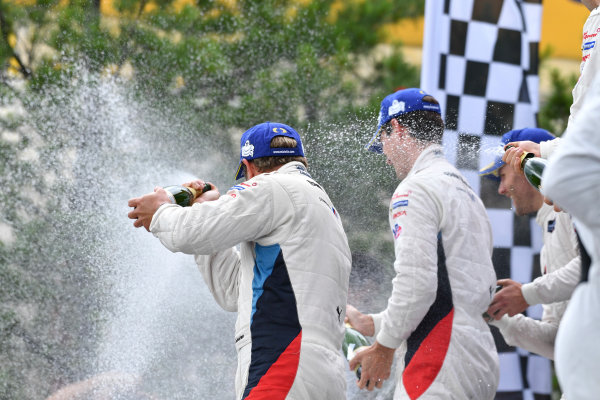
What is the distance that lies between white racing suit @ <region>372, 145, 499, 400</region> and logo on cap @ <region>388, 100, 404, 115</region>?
0.35 meters

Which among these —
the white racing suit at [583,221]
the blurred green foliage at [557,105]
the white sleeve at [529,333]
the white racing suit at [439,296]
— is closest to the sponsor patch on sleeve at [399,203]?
the white racing suit at [439,296]

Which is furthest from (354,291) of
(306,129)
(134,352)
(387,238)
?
(306,129)

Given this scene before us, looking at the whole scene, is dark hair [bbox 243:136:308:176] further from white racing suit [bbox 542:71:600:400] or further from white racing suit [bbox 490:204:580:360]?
white racing suit [bbox 542:71:600:400]

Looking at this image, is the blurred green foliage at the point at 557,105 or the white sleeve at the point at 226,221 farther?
the blurred green foliage at the point at 557,105

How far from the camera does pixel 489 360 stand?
250 cm

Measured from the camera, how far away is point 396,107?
9.41 feet

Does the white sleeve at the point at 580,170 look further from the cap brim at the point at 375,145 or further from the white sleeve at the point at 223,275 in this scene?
the cap brim at the point at 375,145

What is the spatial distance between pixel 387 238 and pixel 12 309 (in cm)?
250

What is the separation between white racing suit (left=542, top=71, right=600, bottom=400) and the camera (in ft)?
3.74

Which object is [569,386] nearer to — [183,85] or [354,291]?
[354,291]

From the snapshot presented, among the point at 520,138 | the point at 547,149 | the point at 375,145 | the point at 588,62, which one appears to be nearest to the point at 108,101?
the point at 375,145

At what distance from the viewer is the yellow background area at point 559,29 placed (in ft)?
22.7

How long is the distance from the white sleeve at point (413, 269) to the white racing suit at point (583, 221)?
1221mm

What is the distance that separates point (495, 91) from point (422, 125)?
1624 mm
